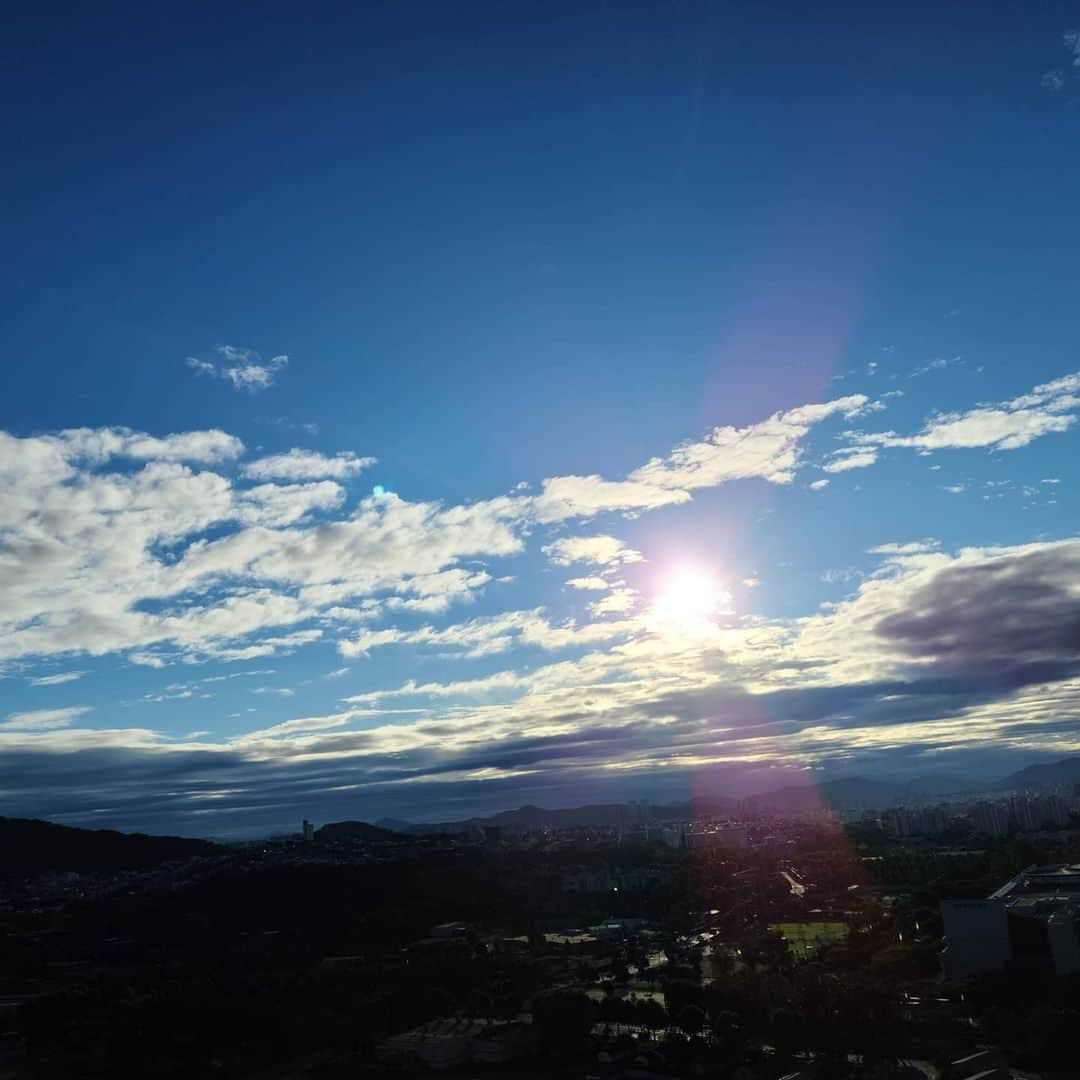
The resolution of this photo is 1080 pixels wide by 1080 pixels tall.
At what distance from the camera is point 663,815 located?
161 m

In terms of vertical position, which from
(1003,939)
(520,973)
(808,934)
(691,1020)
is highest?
(1003,939)

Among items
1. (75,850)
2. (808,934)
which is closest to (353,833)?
(75,850)

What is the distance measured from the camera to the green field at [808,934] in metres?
30.2

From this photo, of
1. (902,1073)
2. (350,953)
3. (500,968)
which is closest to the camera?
(902,1073)

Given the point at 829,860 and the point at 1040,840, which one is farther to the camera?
the point at 1040,840

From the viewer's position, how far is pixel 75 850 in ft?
235

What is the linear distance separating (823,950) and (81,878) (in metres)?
52.1

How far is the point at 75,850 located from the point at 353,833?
30161 mm

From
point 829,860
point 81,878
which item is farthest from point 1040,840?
point 81,878

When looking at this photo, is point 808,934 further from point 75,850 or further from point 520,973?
point 75,850

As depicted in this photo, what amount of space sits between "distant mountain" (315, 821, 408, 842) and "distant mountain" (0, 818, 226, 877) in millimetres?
13747

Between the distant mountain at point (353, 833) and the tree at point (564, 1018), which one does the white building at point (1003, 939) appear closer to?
the tree at point (564, 1018)

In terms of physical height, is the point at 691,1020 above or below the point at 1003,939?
below

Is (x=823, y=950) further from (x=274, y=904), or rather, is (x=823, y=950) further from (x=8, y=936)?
(x=8, y=936)
